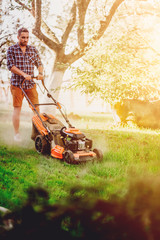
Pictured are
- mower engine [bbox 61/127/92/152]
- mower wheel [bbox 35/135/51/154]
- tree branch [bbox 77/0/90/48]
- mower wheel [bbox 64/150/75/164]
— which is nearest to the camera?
mower wheel [bbox 64/150/75/164]

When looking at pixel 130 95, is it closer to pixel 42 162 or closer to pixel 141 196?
pixel 42 162

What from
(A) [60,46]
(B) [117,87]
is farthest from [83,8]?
(B) [117,87]

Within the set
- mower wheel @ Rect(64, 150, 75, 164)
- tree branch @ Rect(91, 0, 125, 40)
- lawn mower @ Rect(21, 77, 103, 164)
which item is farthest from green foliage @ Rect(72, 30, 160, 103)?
mower wheel @ Rect(64, 150, 75, 164)

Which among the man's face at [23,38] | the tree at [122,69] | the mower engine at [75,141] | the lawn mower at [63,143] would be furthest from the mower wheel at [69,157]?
the tree at [122,69]

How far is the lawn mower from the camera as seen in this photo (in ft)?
13.4

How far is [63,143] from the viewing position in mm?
4500

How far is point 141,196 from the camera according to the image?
795 mm

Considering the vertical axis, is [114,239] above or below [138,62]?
below

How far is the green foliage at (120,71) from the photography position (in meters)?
6.58

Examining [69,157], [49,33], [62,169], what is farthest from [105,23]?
[62,169]

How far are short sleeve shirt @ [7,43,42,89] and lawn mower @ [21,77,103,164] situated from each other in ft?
2.97

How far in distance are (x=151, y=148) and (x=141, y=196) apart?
4481 mm

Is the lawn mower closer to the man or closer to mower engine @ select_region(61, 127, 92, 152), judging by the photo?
mower engine @ select_region(61, 127, 92, 152)

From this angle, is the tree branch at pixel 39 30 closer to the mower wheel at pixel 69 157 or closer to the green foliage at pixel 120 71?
the green foliage at pixel 120 71
